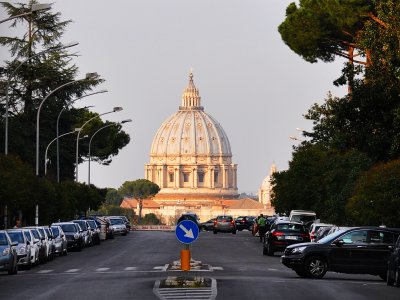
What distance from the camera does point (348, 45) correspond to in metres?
62.2

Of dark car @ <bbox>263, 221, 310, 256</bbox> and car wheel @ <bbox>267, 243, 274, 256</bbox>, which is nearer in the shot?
dark car @ <bbox>263, 221, 310, 256</bbox>

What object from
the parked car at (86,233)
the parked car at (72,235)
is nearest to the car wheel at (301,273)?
the parked car at (72,235)

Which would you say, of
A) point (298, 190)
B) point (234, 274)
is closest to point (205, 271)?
point (234, 274)

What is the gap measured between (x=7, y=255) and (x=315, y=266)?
26.8 ft

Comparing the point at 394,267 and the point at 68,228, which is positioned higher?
the point at 68,228

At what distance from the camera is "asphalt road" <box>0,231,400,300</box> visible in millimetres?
25297

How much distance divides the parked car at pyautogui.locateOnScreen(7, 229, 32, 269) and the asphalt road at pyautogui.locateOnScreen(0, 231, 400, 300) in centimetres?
39

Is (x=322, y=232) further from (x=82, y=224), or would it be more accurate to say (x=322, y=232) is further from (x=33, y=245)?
(x=82, y=224)

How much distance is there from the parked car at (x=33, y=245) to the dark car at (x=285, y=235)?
34.3 ft

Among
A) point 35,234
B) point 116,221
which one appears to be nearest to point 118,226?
point 116,221

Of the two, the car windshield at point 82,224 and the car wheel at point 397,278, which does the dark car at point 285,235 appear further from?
the car wheel at point 397,278

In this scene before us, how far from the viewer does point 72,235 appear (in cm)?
5578

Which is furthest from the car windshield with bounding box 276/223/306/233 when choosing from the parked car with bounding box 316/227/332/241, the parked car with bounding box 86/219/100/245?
the parked car with bounding box 86/219/100/245

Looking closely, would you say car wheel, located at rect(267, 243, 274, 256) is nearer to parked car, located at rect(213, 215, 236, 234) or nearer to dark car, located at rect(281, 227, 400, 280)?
dark car, located at rect(281, 227, 400, 280)
